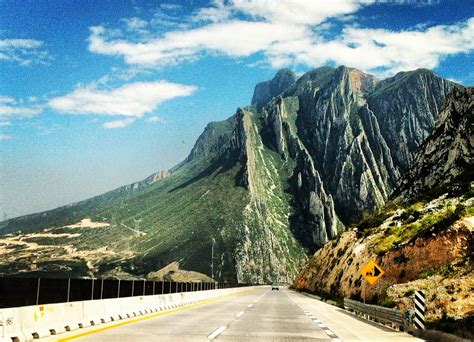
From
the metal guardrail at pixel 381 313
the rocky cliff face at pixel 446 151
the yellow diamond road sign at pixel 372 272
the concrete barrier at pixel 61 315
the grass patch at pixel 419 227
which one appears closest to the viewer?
the concrete barrier at pixel 61 315

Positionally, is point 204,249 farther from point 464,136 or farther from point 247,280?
point 464,136

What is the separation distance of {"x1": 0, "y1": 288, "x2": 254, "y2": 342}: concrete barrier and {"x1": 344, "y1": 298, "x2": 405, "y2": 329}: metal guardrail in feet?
32.7

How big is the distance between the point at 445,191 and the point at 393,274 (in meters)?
17.1

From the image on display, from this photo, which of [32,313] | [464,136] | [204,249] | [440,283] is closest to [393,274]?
[440,283]

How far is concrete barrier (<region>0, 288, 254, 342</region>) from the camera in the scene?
11.9m

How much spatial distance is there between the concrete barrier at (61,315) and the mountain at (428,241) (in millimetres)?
10671

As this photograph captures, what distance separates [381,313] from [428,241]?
16.2m

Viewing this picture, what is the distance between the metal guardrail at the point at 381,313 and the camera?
66.2 feet

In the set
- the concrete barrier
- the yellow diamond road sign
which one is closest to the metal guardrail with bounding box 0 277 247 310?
the concrete barrier

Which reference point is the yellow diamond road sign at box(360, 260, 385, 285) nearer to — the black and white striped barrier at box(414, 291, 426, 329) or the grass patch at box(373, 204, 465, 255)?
the black and white striped barrier at box(414, 291, 426, 329)

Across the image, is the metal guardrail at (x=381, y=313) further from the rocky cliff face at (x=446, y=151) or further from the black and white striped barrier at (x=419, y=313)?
the rocky cliff face at (x=446, y=151)

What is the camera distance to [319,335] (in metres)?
15.9

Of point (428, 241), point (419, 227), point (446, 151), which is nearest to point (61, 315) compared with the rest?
point (428, 241)

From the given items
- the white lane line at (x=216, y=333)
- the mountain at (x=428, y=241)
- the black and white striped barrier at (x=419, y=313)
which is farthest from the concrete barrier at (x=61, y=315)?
the mountain at (x=428, y=241)
